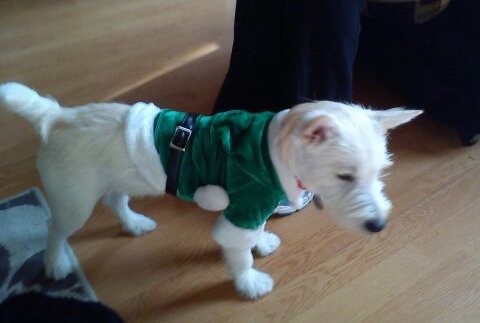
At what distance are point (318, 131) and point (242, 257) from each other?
17.1 inches

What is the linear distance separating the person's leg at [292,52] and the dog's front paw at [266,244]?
39 cm

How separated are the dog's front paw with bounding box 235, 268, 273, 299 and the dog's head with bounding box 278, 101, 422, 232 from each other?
0.37m

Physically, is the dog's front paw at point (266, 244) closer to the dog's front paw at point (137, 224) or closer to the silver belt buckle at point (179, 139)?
the dog's front paw at point (137, 224)

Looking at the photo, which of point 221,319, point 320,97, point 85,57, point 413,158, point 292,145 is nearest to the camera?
point 292,145

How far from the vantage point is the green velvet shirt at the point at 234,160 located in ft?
3.19

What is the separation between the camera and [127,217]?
1377 millimetres

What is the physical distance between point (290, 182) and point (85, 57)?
4.97ft

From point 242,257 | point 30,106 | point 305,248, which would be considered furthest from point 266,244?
point 30,106

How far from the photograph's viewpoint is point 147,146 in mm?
986

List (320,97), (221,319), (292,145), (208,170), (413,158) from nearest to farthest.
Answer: (292,145), (208,170), (221,319), (320,97), (413,158)

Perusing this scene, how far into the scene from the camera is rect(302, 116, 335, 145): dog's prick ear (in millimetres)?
820

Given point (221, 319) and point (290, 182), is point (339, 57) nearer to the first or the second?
point (290, 182)

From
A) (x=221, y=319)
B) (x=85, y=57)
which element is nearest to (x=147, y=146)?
(x=221, y=319)

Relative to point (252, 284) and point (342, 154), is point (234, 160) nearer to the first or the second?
point (342, 154)
